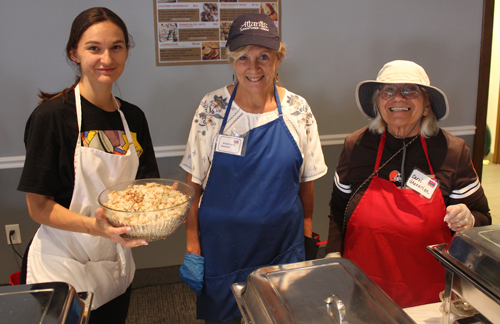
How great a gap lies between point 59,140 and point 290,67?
1648 mm

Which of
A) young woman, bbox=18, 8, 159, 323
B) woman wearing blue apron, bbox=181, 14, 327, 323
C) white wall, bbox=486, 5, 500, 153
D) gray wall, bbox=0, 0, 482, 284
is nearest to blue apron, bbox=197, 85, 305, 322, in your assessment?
woman wearing blue apron, bbox=181, 14, 327, 323

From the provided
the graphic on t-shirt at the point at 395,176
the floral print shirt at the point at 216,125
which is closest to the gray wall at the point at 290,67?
the floral print shirt at the point at 216,125

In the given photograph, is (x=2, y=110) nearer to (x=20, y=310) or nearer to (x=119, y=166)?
(x=119, y=166)

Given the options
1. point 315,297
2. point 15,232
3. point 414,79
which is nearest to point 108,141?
point 315,297

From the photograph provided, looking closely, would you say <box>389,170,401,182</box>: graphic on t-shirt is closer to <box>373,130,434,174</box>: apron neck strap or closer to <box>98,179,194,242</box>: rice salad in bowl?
<box>373,130,434,174</box>: apron neck strap

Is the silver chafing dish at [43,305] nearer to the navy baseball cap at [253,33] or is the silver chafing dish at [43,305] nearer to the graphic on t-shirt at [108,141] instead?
the graphic on t-shirt at [108,141]

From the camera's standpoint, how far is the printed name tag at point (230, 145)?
1488mm

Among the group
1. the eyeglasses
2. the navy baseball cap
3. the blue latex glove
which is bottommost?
the blue latex glove

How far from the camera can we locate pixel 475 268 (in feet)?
2.85

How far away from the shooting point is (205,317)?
1.61m

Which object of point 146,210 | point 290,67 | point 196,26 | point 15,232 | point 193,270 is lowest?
point 15,232

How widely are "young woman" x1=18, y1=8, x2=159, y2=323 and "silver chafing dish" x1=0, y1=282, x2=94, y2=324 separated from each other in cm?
33

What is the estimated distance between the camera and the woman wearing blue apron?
149 cm

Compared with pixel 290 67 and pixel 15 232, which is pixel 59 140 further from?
pixel 290 67
